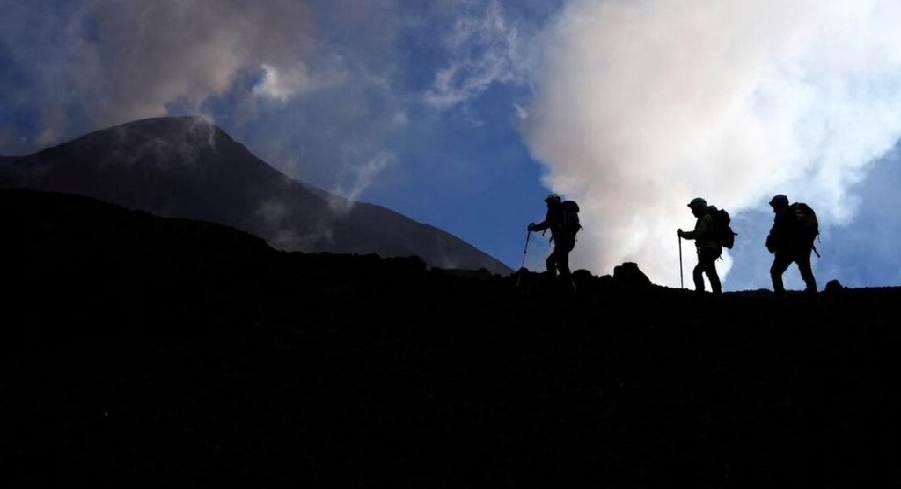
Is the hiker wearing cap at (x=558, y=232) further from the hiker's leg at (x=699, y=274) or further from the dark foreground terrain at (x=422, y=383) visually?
the hiker's leg at (x=699, y=274)

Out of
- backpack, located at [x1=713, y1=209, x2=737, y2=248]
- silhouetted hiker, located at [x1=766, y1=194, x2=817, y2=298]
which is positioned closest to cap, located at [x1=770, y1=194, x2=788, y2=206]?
silhouetted hiker, located at [x1=766, y1=194, x2=817, y2=298]

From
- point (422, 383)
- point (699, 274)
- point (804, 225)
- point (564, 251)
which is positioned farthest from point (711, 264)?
point (422, 383)

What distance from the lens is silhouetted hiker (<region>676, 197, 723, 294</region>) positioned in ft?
47.7

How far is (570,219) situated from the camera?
15.2 m

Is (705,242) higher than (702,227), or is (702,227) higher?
(702,227)

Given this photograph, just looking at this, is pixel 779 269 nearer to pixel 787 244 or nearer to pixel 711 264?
pixel 787 244

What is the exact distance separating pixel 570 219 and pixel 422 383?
6930 mm

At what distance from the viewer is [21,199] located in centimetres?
2148

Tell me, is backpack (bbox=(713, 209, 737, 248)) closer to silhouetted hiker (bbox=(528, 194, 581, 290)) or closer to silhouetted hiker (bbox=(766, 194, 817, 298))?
silhouetted hiker (bbox=(766, 194, 817, 298))

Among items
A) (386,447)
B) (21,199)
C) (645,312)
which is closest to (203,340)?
(386,447)

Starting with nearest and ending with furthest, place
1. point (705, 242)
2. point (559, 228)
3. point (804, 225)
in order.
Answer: point (804, 225) → point (705, 242) → point (559, 228)

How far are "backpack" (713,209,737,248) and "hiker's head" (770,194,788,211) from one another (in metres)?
1.05

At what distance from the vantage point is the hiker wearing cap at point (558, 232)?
1515cm

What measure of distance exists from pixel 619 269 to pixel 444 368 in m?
16.1
